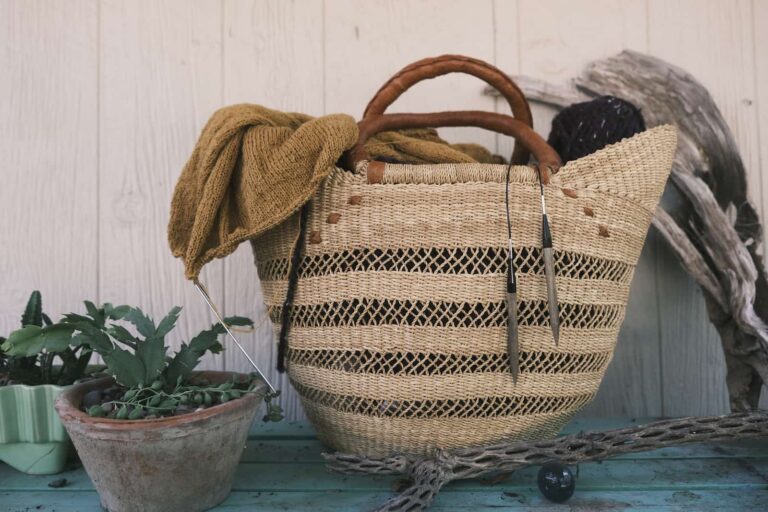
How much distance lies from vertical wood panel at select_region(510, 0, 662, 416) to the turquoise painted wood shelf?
0.63ft

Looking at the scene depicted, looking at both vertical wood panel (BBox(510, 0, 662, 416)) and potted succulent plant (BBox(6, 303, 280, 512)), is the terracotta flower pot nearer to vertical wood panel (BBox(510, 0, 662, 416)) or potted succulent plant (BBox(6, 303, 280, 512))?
potted succulent plant (BBox(6, 303, 280, 512))

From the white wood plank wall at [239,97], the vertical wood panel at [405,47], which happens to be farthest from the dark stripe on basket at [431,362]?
the vertical wood panel at [405,47]

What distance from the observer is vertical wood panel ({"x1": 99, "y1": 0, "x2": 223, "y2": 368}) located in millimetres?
848

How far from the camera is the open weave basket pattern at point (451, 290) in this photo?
54cm

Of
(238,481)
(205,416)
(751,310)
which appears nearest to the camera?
(205,416)

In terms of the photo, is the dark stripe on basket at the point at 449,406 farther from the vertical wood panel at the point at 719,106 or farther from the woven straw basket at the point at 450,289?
the vertical wood panel at the point at 719,106

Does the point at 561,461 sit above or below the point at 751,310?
below

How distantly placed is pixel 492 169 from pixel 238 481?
0.44m

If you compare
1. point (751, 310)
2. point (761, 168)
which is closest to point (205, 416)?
point (751, 310)

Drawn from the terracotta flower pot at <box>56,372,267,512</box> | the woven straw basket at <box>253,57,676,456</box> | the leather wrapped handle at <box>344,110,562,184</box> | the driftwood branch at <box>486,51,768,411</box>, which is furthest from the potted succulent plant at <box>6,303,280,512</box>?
the driftwood branch at <box>486,51,768,411</box>

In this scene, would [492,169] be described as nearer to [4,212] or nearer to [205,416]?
[205,416]

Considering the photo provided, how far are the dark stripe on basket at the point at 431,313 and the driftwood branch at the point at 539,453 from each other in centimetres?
12

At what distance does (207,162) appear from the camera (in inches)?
21.4

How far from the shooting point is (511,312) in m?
0.53
